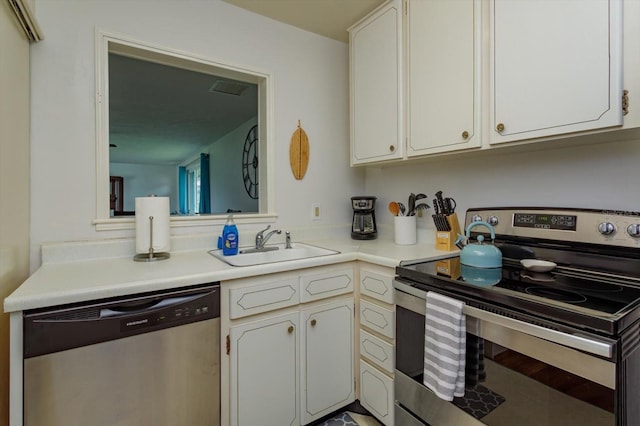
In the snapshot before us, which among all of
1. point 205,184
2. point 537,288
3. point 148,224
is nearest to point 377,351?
point 537,288

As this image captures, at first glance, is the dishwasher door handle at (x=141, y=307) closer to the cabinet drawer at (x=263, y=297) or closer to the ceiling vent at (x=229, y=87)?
the cabinet drawer at (x=263, y=297)

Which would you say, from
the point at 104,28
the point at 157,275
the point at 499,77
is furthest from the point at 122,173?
the point at 499,77

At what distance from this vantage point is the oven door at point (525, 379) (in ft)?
2.60

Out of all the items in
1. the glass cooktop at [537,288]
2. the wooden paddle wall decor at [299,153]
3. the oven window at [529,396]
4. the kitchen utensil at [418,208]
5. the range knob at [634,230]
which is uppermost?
the wooden paddle wall decor at [299,153]

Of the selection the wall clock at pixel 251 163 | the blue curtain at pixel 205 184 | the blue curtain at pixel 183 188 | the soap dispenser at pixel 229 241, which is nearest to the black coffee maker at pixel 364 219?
the soap dispenser at pixel 229 241

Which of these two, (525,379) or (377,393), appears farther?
(377,393)

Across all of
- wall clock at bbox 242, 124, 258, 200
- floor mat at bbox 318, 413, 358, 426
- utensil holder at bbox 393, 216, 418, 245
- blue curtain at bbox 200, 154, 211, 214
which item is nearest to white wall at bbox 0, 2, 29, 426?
floor mat at bbox 318, 413, 358, 426

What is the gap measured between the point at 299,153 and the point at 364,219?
62 cm

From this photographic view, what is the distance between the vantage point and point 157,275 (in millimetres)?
1177

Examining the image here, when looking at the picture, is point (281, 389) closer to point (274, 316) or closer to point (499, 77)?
point (274, 316)

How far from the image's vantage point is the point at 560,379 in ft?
2.84

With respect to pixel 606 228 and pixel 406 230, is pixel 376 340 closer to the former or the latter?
pixel 406 230

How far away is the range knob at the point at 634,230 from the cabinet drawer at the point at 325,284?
1.09m

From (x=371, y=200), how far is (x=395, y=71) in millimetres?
803
